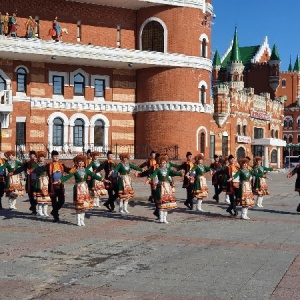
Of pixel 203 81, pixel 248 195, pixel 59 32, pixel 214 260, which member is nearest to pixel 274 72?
pixel 203 81

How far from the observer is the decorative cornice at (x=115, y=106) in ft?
98.9

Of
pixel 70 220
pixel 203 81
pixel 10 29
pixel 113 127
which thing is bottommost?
pixel 70 220

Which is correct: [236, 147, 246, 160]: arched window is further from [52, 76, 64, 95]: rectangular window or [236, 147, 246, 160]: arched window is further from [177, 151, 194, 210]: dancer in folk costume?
[177, 151, 194, 210]: dancer in folk costume

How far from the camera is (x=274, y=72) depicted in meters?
70.2

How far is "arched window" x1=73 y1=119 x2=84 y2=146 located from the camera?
1227 inches

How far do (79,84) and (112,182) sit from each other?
16356mm

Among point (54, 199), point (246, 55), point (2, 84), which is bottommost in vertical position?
point (54, 199)

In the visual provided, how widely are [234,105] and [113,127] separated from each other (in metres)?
14.4

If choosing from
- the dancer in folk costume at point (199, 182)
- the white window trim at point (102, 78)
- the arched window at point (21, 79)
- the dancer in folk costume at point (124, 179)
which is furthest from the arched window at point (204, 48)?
the dancer in folk costume at point (124, 179)

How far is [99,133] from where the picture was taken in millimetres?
31922

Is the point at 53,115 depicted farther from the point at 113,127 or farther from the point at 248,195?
the point at 248,195

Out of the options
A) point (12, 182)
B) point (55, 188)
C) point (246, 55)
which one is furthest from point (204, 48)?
point (246, 55)

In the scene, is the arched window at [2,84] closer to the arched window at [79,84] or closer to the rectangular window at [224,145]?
the arched window at [79,84]

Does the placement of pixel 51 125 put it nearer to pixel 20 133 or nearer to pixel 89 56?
pixel 20 133
